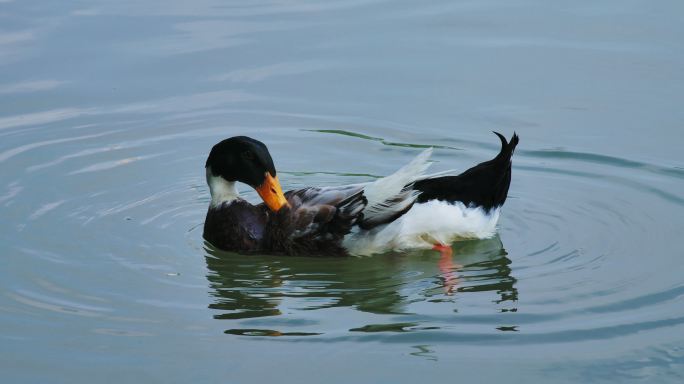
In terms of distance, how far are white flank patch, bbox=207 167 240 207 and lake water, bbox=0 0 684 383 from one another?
0.99 feet

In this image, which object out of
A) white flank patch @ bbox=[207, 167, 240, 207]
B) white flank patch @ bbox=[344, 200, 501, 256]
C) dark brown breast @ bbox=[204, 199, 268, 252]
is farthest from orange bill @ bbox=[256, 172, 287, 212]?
white flank patch @ bbox=[344, 200, 501, 256]

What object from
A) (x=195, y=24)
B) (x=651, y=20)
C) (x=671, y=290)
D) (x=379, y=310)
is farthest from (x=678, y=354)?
(x=195, y=24)

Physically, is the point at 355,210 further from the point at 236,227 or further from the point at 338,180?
the point at 338,180

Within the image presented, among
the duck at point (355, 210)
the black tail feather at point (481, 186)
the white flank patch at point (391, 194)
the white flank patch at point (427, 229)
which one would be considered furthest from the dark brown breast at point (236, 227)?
the black tail feather at point (481, 186)

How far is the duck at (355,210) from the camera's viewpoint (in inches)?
345

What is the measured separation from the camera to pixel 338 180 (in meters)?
10.1

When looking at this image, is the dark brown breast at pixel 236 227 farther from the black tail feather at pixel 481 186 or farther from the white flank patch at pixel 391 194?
the black tail feather at pixel 481 186

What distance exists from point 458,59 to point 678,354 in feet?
19.6

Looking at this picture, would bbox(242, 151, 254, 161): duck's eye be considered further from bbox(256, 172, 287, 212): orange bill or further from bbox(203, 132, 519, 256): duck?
bbox(256, 172, 287, 212): orange bill

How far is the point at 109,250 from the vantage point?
8758 millimetres

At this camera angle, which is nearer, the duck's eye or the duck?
the duck

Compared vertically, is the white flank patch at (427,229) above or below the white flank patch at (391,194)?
below

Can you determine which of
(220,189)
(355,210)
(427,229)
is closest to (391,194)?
(355,210)

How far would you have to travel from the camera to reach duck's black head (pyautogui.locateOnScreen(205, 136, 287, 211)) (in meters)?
8.98
